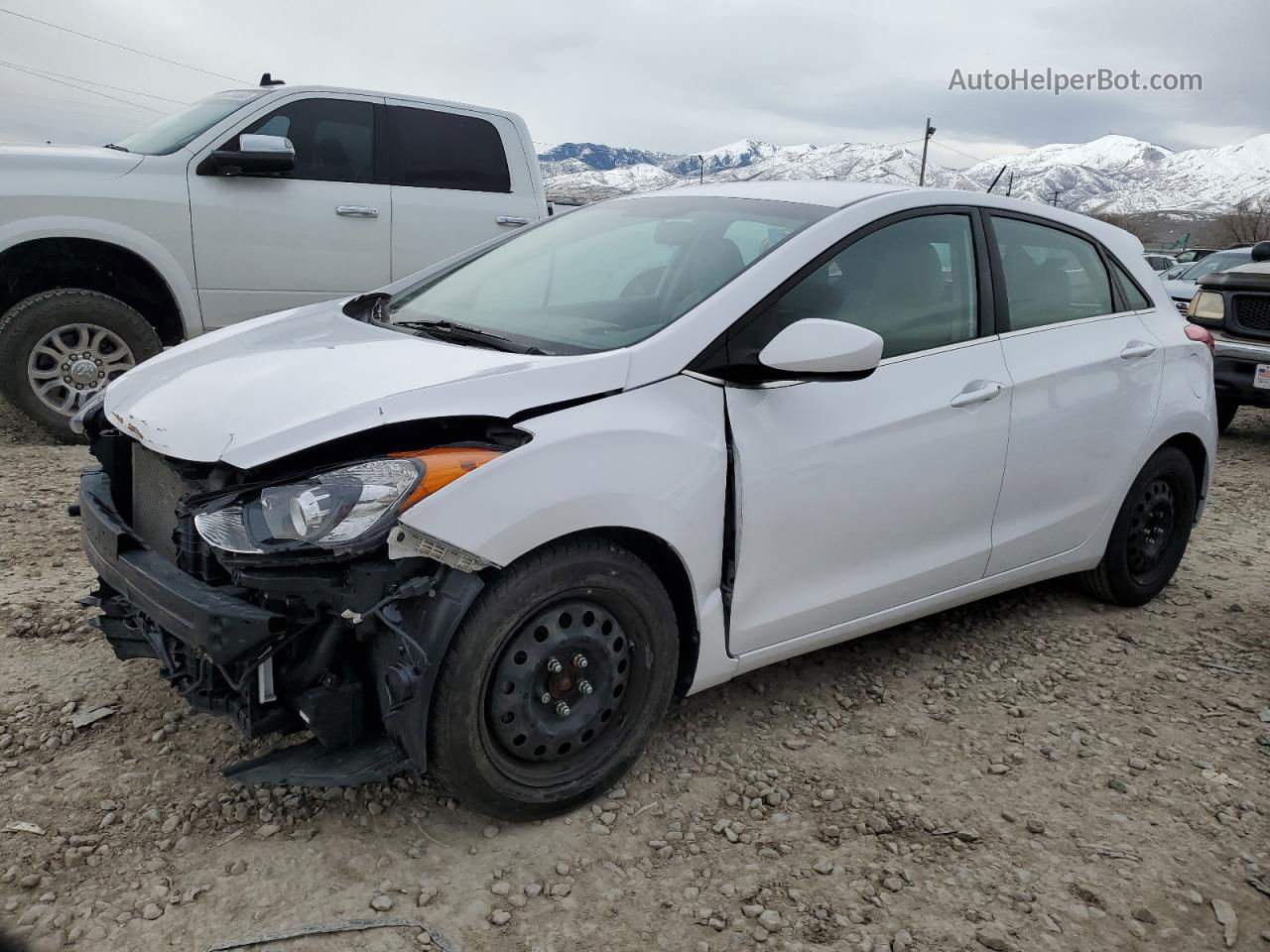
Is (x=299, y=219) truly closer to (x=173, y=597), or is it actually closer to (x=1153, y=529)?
(x=173, y=597)

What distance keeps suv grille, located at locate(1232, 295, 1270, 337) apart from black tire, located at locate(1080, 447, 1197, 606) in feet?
14.3

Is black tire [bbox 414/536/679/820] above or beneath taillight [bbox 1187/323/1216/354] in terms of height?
→ beneath

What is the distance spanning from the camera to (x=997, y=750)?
3.16 meters

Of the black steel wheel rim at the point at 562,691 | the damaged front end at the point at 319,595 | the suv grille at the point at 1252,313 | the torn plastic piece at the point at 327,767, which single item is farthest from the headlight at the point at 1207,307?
the torn plastic piece at the point at 327,767

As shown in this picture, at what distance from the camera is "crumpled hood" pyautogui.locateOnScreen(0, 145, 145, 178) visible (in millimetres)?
5453

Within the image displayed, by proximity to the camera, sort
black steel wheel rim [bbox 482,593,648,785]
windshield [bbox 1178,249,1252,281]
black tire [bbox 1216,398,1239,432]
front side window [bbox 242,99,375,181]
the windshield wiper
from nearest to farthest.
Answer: black steel wheel rim [bbox 482,593,648,785] → the windshield wiper → front side window [bbox 242,99,375,181] → black tire [bbox 1216,398,1239,432] → windshield [bbox 1178,249,1252,281]

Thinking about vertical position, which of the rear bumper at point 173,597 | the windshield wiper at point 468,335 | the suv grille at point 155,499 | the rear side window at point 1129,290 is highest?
the rear side window at point 1129,290

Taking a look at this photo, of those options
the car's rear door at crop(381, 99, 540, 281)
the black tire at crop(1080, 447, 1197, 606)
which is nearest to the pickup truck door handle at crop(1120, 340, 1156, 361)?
the black tire at crop(1080, 447, 1197, 606)

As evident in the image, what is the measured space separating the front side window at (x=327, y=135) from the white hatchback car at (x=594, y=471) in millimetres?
2863

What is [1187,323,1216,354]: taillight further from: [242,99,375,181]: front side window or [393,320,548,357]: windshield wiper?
[242,99,375,181]: front side window

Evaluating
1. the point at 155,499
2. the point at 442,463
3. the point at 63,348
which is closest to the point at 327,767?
the point at 442,463

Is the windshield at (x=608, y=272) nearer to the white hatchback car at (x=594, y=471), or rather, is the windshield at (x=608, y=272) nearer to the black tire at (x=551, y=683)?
the white hatchback car at (x=594, y=471)

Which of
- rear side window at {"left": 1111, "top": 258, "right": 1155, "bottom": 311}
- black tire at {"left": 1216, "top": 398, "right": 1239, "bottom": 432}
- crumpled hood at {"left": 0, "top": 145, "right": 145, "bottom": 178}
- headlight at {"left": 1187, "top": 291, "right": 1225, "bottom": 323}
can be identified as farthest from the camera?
black tire at {"left": 1216, "top": 398, "right": 1239, "bottom": 432}

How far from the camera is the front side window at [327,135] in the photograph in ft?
20.2
